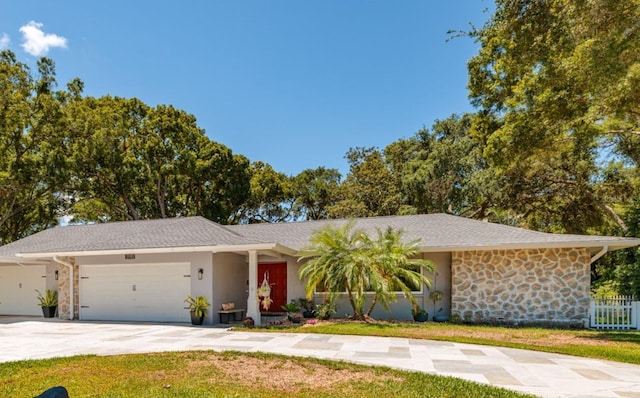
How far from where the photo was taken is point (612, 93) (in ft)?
28.6

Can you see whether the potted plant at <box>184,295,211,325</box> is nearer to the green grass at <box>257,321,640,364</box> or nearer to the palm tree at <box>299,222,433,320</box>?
the green grass at <box>257,321,640,364</box>

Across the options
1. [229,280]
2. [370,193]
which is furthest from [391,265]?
[370,193]

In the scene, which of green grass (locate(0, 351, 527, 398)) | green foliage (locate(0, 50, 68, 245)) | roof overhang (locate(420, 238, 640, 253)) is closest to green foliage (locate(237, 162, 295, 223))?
green foliage (locate(0, 50, 68, 245))

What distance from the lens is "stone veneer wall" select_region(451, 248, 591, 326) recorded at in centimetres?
1134

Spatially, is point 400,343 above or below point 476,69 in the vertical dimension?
below

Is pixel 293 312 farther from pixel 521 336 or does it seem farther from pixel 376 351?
pixel 521 336

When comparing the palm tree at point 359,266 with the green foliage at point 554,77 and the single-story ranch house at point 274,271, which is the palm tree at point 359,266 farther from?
the green foliage at point 554,77

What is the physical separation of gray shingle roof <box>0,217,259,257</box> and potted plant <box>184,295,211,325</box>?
63.2 inches

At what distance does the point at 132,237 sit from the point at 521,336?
1139 centimetres

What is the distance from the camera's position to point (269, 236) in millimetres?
14938

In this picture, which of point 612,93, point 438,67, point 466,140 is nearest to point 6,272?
point 438,67

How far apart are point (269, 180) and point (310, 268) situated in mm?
19046

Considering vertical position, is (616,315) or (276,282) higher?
(276,282)

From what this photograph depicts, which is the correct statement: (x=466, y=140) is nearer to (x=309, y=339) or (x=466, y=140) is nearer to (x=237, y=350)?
(x=309, y=339)
